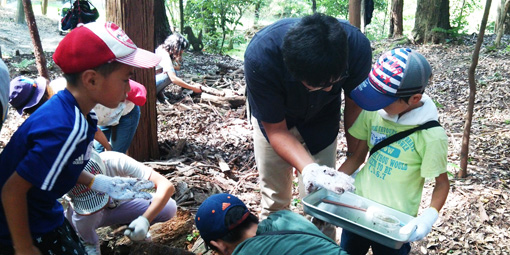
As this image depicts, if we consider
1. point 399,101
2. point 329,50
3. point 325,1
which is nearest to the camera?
point 329,50

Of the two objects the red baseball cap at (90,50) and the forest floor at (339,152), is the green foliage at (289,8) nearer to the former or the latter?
the forest floor at (339,152)

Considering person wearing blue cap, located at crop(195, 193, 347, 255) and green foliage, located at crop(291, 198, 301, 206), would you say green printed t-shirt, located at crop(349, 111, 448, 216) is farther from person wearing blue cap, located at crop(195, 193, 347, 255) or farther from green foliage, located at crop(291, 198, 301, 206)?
green foliage, located at crop(291, 198, 301, 206)

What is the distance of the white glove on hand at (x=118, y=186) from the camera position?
7.71 ft

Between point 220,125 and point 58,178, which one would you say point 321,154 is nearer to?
point 58,178

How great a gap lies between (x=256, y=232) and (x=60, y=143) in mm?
944

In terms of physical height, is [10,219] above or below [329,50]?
below

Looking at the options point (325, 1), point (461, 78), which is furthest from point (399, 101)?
point (325, 1)

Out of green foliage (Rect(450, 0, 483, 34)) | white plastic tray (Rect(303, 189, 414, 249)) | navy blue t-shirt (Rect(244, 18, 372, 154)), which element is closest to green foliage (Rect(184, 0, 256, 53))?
green foliage (Rect(450, 0, 483, 34))

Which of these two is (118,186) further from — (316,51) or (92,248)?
(316,51)

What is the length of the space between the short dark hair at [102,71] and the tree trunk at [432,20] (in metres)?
10.1

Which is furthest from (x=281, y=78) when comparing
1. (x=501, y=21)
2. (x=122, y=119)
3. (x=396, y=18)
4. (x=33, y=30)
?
(x=396, y=18)

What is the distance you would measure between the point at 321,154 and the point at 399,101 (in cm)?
90

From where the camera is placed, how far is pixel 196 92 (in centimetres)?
745

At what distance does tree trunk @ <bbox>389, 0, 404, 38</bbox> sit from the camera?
12.3m
